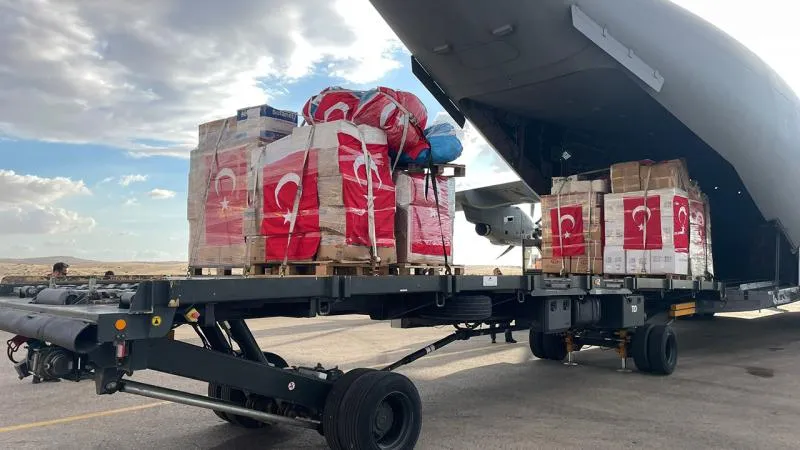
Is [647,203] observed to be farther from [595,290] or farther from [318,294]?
[318,294]

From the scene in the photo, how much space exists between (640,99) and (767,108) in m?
2.19

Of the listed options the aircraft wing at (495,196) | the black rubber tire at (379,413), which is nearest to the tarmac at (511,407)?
the black rubber tire at (379,413)

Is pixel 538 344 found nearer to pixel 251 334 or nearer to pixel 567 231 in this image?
pixel 567 231

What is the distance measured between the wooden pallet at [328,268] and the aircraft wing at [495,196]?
9.07m

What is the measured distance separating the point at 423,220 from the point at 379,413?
162 cm

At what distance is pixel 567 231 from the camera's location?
888 centimetres

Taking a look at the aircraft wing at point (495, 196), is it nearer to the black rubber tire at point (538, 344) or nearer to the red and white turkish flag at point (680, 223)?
the black rubber tire at point (538, 344)

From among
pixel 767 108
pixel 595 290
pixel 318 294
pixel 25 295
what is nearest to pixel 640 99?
pixel 767 108

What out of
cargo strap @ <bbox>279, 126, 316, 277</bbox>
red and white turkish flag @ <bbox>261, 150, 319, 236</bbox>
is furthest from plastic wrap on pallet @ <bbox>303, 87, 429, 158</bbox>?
red and white turkish flag @ <bbox>261, 150, 319, 236</bbox>

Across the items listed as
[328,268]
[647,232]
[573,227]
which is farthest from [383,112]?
[647,232]

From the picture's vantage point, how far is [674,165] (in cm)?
819

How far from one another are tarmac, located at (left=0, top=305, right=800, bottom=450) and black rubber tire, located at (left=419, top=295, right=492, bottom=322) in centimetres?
103

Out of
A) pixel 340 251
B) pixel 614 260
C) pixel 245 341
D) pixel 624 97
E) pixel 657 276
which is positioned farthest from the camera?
pixel 624 97

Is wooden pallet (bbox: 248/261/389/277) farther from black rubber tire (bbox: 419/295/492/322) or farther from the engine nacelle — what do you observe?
the engine nacelle
